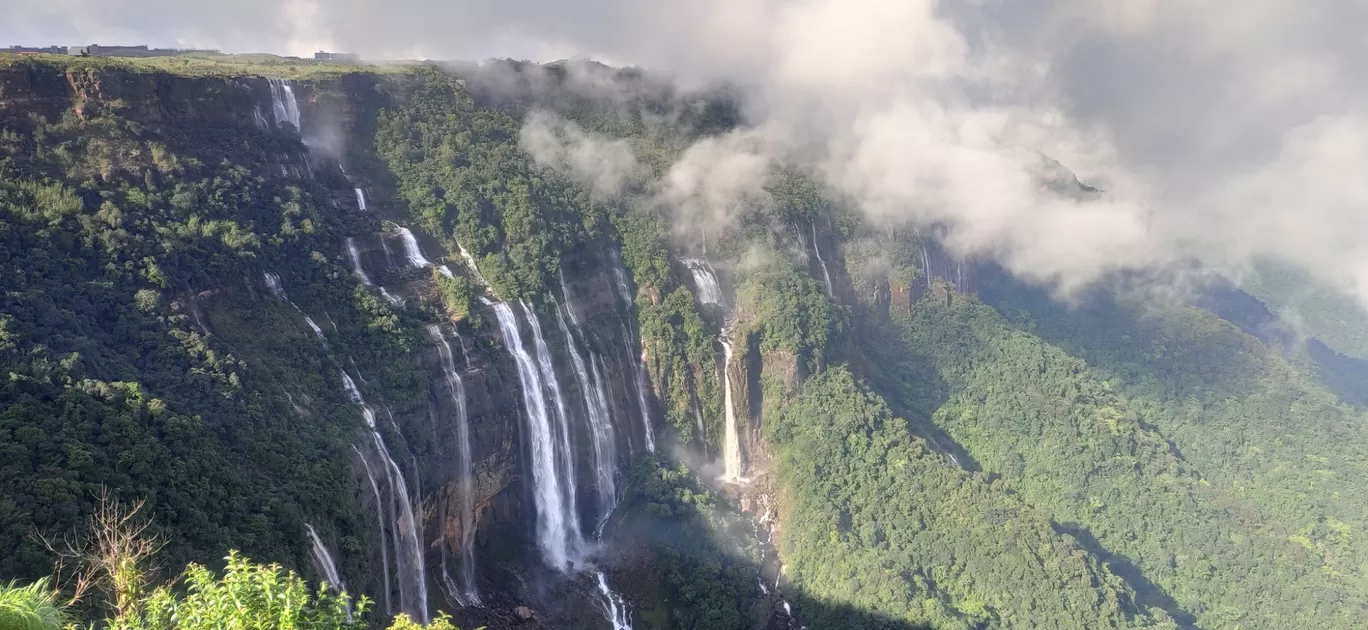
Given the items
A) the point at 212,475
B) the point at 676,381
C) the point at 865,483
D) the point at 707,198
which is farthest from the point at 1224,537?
the point at 212,475

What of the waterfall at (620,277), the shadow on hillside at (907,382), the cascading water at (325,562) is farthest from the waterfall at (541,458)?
the shadow on hillside at (907,382)

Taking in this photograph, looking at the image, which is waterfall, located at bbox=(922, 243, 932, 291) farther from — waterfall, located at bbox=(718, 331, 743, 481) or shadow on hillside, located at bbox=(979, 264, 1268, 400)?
waterfall, located at bbox=(718, 331, 743, 481)

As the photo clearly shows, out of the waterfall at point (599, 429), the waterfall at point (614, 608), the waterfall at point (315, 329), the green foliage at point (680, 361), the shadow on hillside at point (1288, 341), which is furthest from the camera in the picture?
the shadow on hillside at point (1288, 341)

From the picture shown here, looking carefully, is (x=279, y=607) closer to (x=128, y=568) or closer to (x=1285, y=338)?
(x=128, y=568)

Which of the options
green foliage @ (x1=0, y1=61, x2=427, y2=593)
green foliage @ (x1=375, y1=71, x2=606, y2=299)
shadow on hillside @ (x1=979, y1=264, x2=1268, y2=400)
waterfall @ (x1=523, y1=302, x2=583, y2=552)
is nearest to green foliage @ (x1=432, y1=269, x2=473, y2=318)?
green foliage @ (x1=375, y1=71, x2=606, y2=299)

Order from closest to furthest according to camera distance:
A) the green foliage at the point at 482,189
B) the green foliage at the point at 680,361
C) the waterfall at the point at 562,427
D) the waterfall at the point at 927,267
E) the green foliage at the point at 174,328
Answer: the green foliage at the point at 174,328 < the waterfall at the point at 562,427 < the green foliage at the point at 482,189 < the green foliage at the point at 680,361 < the waterfall at the point at 927,267

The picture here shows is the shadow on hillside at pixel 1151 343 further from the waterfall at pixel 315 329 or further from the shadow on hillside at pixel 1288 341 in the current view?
the waterfall at pixel 315 329
